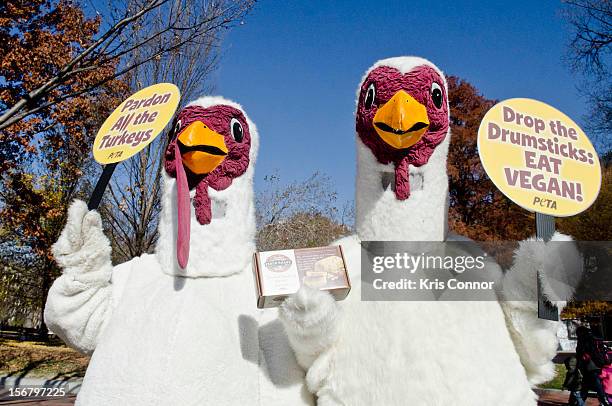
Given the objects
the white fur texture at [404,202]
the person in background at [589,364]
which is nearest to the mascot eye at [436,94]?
the white fur texture at [404,202]

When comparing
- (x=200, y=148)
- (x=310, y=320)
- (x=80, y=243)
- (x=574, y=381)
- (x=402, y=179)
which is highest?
(x=200, y=148)

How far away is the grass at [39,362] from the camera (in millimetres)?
11445

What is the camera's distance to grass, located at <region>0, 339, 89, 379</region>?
11.4m

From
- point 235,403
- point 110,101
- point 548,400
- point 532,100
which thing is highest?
point 110,101

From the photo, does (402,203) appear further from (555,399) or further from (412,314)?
(555,399)

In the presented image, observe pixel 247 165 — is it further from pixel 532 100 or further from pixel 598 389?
pixel 598 389

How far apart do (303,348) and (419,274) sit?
2.08ft

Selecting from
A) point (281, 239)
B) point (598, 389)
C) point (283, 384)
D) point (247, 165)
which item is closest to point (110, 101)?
point (281, 239)

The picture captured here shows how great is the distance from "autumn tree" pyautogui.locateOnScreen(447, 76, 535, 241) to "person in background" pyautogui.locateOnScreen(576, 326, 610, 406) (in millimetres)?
8245

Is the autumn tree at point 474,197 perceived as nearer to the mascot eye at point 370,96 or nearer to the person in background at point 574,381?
→ the person in background at point 574,381

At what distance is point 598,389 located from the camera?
6.78 metres

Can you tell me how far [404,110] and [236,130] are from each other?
0.97 meters

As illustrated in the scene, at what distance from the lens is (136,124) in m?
2.86

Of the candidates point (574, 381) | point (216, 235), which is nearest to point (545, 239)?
point (216, 235)
